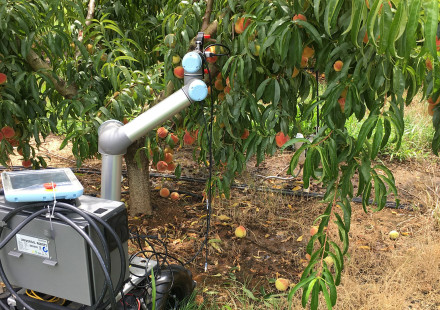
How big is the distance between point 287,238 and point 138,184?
3.16ft

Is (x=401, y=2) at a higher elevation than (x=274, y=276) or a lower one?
higher

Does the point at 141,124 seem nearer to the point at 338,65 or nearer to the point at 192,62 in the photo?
the point at 192,62

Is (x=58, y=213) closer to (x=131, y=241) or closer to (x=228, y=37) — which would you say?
(x=228, y=37)

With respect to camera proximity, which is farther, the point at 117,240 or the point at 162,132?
the point at 162,132

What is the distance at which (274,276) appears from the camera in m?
2.52

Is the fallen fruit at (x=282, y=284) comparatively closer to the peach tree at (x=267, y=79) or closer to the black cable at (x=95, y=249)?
the peach tree at (x=267, y=79)

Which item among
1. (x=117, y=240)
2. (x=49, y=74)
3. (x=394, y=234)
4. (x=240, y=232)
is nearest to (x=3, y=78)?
(x=49, y=74)

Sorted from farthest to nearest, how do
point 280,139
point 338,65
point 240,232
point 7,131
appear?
point 240,232 < point 7,131 < point 280,139 < point 338,65

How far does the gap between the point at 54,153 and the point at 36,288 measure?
303 centimetres

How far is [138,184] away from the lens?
3.02 metres

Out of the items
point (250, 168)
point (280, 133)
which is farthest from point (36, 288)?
point (250, 168)

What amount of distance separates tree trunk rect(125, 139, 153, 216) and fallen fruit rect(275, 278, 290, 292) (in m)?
1.06

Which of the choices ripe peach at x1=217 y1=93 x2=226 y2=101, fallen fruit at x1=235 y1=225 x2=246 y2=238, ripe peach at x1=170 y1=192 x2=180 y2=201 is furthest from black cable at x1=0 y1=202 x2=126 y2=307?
ripe peach at x1=170 y1=192 x2=180 y2=201

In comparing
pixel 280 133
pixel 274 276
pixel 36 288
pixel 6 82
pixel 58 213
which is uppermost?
pixel 6 82
